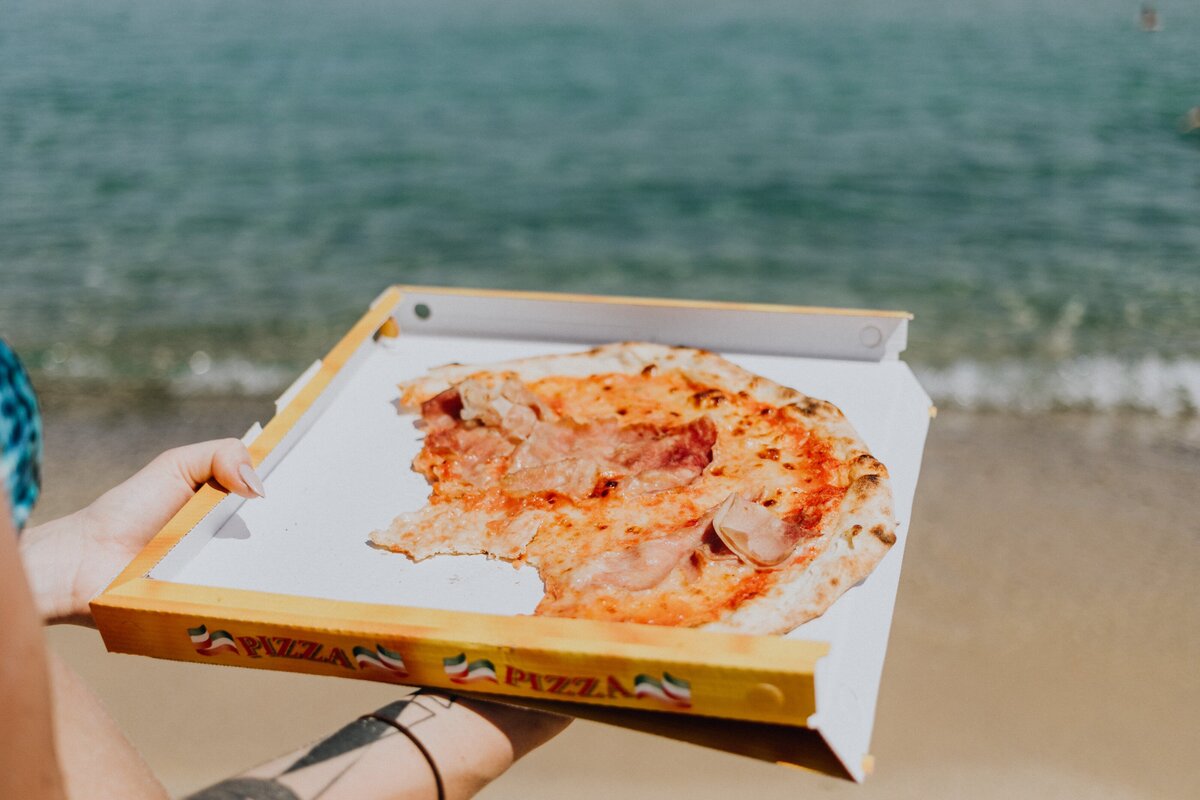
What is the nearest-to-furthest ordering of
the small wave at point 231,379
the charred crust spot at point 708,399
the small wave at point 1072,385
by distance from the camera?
the charred crust spot at point 708,399 < the small wave at point 1072,385 < the small wave at point 231,379

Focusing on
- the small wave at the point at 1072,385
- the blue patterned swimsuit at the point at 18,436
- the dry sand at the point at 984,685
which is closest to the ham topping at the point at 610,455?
the blue patterned swimsuit at the point at 18,436

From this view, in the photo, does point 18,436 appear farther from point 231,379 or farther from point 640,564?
point 231,379

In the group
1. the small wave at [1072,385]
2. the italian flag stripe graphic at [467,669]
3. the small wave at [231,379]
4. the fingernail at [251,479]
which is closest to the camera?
the italian flag stripe graphic at [467,669]

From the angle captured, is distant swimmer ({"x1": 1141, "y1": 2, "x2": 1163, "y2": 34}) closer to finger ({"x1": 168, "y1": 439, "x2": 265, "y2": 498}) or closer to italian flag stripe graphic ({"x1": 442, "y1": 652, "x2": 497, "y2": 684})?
finger ({"x1": 168, "y1": 439, "x2": 265, "y2": 498})

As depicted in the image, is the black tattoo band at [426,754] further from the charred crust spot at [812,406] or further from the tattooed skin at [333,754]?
the charred crust spot at [812,406]

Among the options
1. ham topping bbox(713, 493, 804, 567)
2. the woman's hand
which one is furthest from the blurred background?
ham topping bbox(713, 493, 804, 567)
